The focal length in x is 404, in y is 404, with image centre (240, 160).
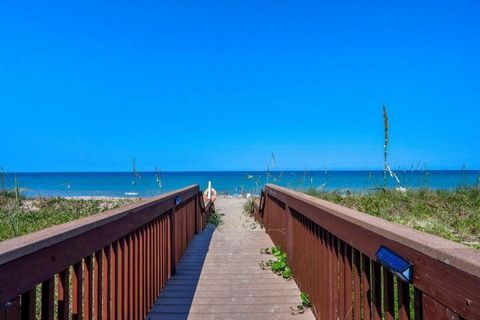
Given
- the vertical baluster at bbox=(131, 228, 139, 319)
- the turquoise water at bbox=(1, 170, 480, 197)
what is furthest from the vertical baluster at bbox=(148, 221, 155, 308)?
the turquoise water at bbox=(1, 170, 480, 197)

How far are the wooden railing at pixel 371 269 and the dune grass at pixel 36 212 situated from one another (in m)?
3.59

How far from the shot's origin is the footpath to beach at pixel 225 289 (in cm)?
357

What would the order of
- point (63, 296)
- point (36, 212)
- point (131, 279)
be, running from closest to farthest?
point (63, 296), point (131, 279), point (36, 212)

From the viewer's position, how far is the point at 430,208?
7.05 m

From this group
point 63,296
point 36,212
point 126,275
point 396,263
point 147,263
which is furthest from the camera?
point 36,212

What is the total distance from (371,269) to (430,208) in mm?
5639

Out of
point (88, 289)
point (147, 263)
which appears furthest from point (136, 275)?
point (88, 289)

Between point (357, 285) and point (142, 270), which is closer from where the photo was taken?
point (357, 285)

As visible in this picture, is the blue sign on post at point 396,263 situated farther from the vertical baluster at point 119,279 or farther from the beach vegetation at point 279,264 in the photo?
the beach vegetation at point 279,264

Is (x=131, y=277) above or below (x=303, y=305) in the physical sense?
above

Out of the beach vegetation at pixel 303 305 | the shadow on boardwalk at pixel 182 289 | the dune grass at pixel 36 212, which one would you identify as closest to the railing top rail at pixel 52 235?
the shadow on boardwalk at pixel 182 289

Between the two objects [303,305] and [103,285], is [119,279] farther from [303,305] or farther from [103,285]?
[303,305]

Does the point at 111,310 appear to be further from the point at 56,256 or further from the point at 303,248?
the point at 303,248

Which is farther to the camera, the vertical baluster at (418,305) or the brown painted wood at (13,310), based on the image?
the vertical baluster at (418,305)
